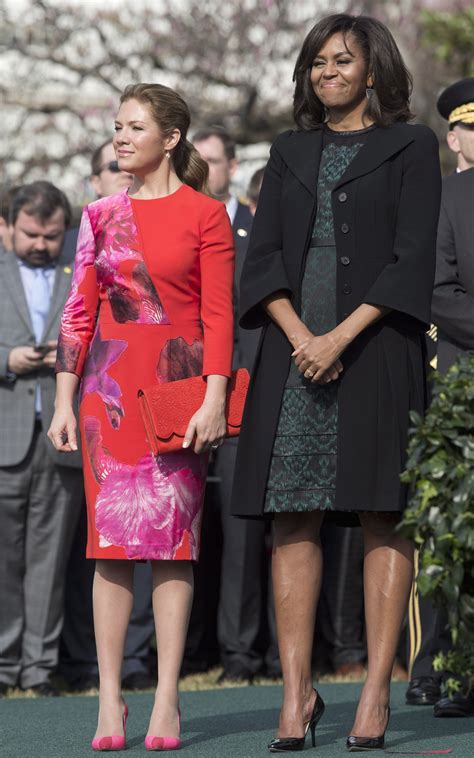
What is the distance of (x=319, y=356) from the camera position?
4.88 metres

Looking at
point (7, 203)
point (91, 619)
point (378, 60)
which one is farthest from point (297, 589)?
point (7, 203)

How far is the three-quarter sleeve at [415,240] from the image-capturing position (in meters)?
4.91

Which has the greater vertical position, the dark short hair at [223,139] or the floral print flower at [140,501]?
the dark short hair at [223,139]

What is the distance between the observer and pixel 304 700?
5.02 metres

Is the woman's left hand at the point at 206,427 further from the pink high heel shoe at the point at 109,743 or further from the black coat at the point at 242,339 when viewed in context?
the black coat at the point at 242,339

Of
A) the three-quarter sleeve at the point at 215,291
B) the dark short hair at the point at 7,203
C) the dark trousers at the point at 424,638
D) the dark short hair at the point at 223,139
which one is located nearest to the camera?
the three-quarter sleeve at the point at 215,291

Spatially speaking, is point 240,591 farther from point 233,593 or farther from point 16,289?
point 16,289

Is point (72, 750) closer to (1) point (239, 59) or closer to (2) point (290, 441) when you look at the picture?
(2) point (290, 441)

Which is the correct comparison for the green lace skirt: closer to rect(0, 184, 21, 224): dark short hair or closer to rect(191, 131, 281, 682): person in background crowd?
rect(191, 131, 281, 682): person in background crowd

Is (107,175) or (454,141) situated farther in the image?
(107,175)

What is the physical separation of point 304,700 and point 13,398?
10.7ft

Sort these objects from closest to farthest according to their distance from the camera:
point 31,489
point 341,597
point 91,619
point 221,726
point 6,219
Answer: point 221,726 → point 31,489 → point 91,619 → point 341,597 → point 6,219

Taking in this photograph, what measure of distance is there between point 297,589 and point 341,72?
1605 mm

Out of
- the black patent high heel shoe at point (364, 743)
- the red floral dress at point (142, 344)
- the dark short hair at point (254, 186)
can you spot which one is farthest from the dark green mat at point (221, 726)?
the dark short hair at point (254, 186)
